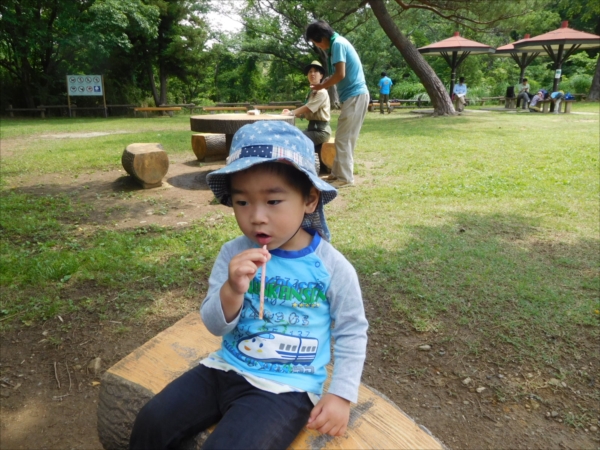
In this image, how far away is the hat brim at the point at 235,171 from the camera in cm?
130

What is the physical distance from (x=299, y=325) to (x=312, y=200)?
1.27 ft

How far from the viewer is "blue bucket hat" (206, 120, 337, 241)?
132 centimetres

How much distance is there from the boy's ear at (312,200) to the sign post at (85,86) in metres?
19.4

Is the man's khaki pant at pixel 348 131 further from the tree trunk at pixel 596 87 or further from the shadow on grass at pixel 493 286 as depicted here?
the tree trunk at pixel 596 87

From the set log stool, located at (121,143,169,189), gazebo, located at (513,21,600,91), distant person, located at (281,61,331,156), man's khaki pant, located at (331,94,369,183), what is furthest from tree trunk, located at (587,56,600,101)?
log stool, located at (121,143,169,189)

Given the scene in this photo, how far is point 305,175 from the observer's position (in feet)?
4.58

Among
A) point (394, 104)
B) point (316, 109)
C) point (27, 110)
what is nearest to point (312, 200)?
point (316, 109)

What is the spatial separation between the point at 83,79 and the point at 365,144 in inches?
556

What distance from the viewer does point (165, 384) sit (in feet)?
5.46

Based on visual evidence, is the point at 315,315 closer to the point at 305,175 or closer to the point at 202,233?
the point at 305,175

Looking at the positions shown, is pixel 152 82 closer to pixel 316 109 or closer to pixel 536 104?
pixel 536 104

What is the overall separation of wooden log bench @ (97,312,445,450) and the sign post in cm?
1896

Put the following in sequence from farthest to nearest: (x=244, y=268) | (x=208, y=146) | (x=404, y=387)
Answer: (x=208, y=146) → (x=404, y=387) → (x=244, y=268)

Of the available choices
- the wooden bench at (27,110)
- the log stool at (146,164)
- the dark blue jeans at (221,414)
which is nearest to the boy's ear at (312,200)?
the dark blue jeans at (221,414)
